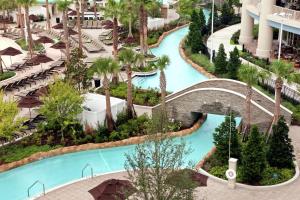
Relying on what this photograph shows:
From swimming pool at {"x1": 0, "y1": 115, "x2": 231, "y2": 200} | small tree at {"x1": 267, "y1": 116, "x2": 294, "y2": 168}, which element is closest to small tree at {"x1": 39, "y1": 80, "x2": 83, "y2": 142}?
swimming pool at {"x1": 0, "y1": 115, "x2": 231, "y2": 200}

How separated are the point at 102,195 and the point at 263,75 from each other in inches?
542

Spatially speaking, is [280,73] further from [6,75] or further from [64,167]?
[6,75]

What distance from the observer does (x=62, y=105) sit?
30.5 meters

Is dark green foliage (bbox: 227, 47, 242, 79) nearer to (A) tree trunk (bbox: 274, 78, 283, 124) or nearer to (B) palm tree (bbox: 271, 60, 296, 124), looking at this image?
(B) palm tree (bbox: 271, 60, 296, 124)

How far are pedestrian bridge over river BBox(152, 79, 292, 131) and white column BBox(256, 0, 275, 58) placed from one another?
1516 cm

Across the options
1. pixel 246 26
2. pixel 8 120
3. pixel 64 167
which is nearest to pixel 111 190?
pixel 64 167

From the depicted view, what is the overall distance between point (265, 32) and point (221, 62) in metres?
7.23

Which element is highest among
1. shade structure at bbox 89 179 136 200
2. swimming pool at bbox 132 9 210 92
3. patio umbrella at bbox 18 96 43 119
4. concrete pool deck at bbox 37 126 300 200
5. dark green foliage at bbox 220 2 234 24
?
dark green foliage at bbox 220 2 234 24

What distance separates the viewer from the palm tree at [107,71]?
3050cm

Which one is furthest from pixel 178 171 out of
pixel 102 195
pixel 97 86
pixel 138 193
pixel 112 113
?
pixel 97 86

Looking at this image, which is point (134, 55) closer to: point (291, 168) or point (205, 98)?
point (205, 98)

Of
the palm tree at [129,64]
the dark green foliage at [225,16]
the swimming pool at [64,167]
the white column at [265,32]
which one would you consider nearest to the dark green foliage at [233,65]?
the white column at [265,32]

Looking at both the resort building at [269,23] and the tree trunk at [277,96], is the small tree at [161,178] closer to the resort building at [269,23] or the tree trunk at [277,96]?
the tree trunk at [277,96]

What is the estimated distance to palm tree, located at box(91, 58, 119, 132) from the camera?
100ft
